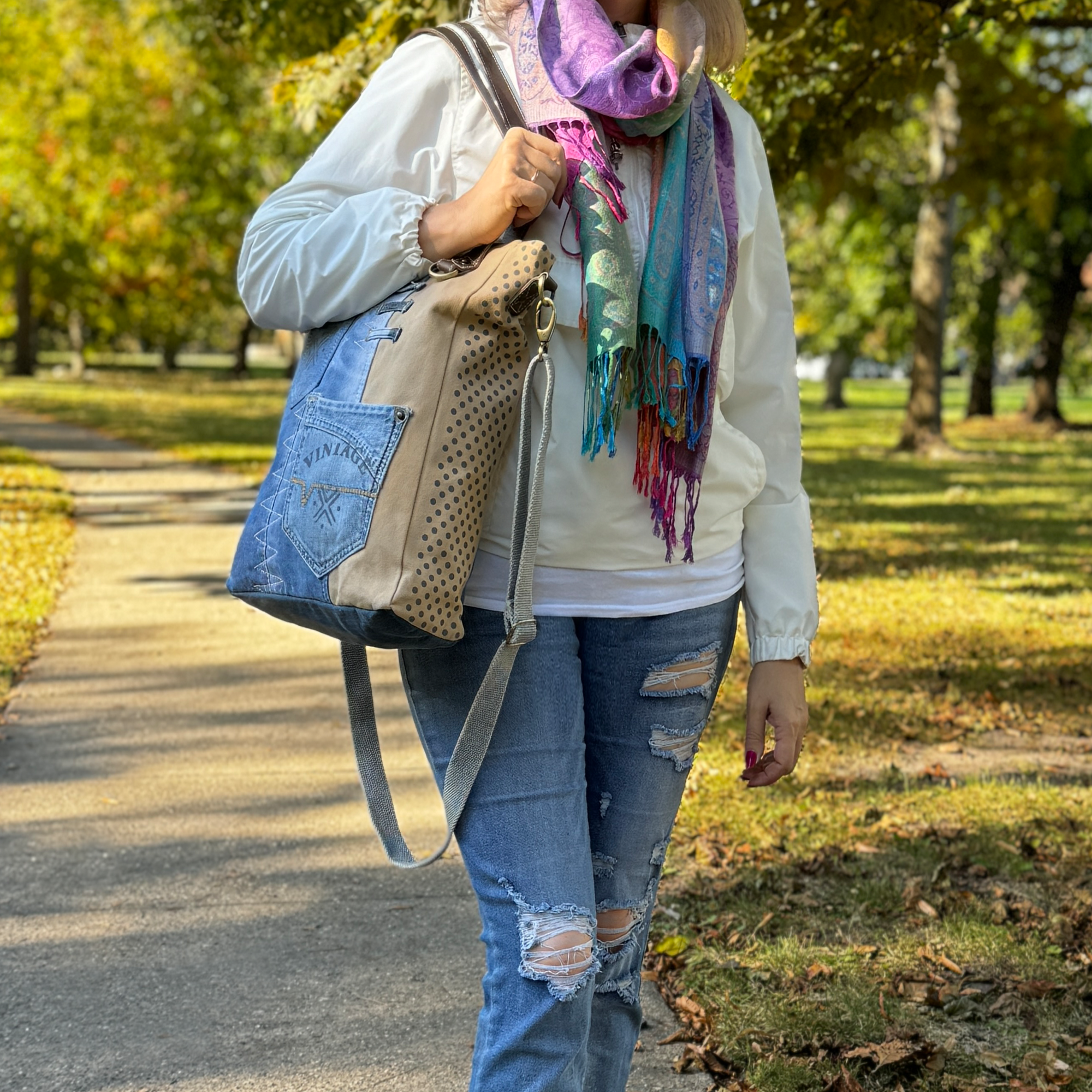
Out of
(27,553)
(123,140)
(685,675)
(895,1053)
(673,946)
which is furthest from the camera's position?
(123,140)

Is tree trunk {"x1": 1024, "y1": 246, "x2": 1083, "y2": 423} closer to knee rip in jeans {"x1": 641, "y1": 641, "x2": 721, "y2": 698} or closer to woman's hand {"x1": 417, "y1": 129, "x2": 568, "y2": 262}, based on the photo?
knee rip in jeans {"x1": 641, "y1": 641, "x2": 721, "y2": 698}

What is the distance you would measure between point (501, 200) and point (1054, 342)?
25336 millimetres

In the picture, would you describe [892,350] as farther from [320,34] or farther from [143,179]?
[320,34]

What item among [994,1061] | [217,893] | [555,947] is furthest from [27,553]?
[555,947]

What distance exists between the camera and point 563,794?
1773 millimetres

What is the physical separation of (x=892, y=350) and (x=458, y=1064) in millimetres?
26393

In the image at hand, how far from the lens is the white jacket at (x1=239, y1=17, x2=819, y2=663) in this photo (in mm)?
1650

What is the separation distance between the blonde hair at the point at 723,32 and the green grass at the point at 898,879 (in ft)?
6.78

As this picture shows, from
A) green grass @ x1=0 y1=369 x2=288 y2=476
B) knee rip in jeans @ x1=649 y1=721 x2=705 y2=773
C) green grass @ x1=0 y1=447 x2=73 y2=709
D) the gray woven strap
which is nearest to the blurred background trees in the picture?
the gray woven strap

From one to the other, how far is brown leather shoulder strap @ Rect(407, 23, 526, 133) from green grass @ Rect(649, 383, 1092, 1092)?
209 centimetres

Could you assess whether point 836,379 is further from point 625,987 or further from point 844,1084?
point 625,987

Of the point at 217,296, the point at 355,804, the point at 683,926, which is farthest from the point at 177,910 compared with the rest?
the point at 217,296

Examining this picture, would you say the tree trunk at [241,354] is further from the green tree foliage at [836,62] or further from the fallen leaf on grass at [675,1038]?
the fallen leaf on grass at [675,1038]

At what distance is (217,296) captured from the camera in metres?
36.3
